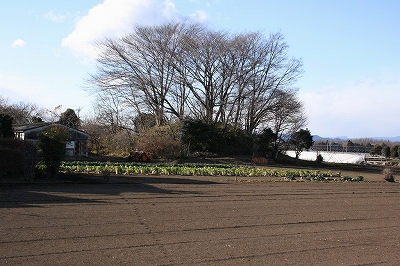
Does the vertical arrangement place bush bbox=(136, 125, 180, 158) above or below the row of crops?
above

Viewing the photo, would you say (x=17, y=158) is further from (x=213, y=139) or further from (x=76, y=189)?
(x=213, y=139)

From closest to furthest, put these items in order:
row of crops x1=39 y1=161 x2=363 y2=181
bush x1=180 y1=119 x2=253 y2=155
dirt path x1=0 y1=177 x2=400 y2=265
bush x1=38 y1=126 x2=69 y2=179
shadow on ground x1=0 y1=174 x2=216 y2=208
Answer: dirt path x1=0 y1=177 x2=400 y2=265
shadow on ground x1=0 y1=174 x2=216 y2=208
bush x1=38 y1=126 x2=69 y2=179
row of crops x1=39 y1=161 x2=363 y2=181
bush x1=180 y1=119 x2=253 y2=155

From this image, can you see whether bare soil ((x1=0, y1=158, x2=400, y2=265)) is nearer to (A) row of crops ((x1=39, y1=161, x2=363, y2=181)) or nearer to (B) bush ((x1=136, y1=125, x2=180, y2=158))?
(A) row of crops ((x1=39, y1=161, x2=363, y2=181))

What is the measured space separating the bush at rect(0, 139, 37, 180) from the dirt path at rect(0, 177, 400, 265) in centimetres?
129

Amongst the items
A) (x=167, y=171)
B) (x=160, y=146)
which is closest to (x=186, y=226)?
(x=167, y=171)

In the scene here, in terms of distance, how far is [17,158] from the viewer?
16.3 m

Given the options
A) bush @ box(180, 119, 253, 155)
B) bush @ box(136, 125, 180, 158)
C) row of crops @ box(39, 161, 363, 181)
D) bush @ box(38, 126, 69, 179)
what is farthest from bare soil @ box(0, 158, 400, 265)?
bush @ box(180, 119, 253, 155)

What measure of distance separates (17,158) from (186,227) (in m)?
9.07

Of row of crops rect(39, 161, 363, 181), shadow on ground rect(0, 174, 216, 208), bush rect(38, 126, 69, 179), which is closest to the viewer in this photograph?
shadow on ground rect(0, 174, 216, 208)

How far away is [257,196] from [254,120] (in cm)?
3210

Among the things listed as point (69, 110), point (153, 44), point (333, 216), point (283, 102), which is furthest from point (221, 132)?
point (333, 216)

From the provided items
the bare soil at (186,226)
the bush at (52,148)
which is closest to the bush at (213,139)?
the bush at (52,148)

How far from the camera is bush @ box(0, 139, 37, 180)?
1606cm

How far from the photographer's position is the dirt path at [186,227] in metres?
7.67
